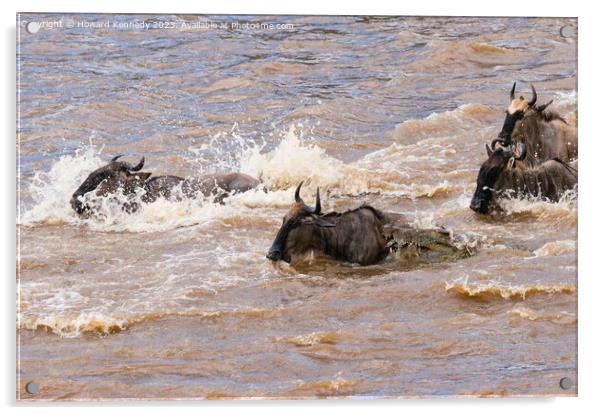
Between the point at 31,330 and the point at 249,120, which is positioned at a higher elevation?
the point at 249,120

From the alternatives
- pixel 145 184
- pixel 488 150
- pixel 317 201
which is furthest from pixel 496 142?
pixel 145 184

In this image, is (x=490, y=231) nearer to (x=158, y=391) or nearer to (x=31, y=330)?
(x=158, y=391)

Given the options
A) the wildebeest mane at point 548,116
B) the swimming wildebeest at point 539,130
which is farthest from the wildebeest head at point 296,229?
the wildebeest mane at point 548,116

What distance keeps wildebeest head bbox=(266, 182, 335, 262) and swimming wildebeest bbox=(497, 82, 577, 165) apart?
3.76 ft

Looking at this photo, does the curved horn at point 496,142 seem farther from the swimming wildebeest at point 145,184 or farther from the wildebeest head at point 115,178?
the wildebeest head at point 115,178

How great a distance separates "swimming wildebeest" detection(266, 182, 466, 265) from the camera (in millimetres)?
6238

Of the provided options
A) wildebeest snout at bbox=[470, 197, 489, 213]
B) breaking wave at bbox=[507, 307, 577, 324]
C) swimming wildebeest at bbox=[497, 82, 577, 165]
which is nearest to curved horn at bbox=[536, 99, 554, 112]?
swimming wildebeest at bbox=[497, 82, 577, 165]

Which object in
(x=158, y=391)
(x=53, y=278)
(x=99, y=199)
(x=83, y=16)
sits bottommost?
(x=158, y=391)

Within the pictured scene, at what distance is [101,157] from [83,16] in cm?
78

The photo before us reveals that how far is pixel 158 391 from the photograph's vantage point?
5.89 m

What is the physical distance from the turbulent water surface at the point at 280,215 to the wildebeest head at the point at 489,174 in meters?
0.07

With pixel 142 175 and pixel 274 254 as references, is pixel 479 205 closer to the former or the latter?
pixel 274 254

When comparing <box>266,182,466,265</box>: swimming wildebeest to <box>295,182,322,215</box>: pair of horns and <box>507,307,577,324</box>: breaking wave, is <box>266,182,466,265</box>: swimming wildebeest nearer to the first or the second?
<box>295,182,322,215</box>: pair of horns
